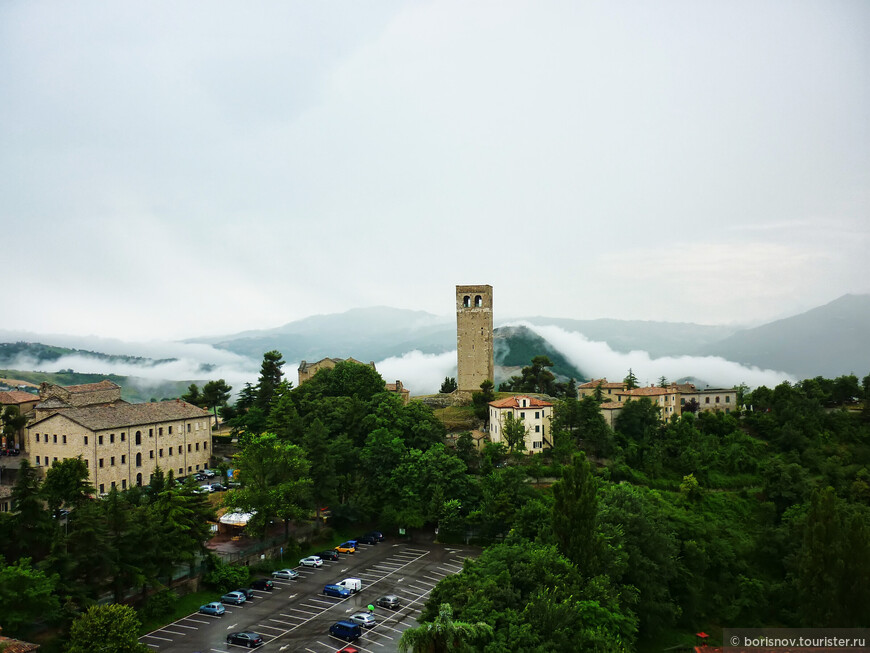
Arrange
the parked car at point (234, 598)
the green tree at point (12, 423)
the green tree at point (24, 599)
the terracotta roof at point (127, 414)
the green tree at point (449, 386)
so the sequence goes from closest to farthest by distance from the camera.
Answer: the green tree at point (24, 599)
the parked car at point (234, 598)
the terracotta roof at point (127, 414)
the green tree at point (12, 423)
the green tree at point (449, 386)

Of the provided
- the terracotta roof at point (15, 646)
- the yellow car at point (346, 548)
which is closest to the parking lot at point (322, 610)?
the yellow car at point (346, 548)

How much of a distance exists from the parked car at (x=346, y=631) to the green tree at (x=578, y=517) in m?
12.4

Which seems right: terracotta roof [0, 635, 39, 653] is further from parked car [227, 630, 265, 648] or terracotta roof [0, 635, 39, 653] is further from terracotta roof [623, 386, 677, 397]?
terracotta roof [623, 386, 677, 397]

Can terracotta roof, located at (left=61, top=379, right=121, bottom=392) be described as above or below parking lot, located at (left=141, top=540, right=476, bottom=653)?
above

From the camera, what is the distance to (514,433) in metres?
55.4

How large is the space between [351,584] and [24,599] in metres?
16.7

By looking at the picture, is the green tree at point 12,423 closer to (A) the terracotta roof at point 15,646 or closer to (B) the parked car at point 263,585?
(B) the parked car at point 263,585

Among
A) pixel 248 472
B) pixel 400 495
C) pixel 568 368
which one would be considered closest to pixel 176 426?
pixel 248 472

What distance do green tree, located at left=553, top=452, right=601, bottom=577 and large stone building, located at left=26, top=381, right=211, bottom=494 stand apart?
3675cm

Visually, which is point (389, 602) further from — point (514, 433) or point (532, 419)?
point (532, 419)

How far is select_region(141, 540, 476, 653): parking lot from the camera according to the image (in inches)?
1212

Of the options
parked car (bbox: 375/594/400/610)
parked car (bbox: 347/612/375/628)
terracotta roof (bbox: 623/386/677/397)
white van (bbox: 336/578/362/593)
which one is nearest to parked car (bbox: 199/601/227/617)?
white van (bbox: 336/578/362/593)

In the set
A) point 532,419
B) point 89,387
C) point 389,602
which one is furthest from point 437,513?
point 89,387

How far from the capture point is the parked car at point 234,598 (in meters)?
35.4
